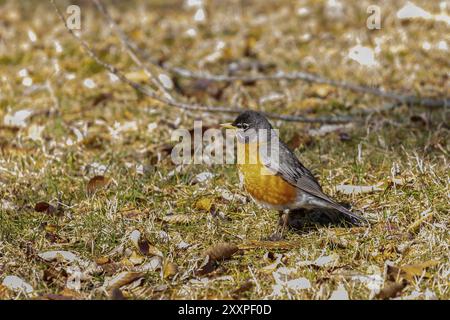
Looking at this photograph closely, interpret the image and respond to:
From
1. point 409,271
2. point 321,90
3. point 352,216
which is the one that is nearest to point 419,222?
point 352,216

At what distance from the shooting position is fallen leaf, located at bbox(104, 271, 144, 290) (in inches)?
153

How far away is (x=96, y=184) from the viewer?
202 inches

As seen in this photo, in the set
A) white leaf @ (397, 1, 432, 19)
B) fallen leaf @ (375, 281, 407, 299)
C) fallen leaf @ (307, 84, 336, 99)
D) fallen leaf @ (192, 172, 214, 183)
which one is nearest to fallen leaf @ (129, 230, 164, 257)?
fallen leaf @ (192, 172, 214, 183)

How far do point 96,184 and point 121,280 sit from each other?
1.36 metres

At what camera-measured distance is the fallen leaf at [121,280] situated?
3.89 m

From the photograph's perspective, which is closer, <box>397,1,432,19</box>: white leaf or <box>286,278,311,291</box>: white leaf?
<box>286,278,311,291</box>: white leaf

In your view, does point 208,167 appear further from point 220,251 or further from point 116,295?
point 116,295

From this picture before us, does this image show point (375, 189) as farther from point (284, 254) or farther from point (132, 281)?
point (132, 281)

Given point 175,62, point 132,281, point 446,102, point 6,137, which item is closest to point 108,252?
point 132,281

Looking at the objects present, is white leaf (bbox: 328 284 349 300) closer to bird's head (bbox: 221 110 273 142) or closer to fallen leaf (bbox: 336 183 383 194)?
fallen leaf (bbox: 336 183 383 194)

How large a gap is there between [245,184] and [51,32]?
529 centimetres

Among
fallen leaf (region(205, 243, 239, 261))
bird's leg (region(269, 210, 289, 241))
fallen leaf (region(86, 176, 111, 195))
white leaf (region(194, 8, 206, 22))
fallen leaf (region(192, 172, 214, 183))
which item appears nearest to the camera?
fallen leaf (region(205, 243, 239, 261))

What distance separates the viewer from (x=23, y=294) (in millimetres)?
3793
